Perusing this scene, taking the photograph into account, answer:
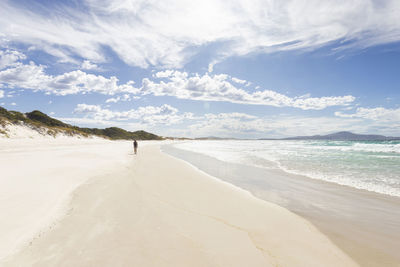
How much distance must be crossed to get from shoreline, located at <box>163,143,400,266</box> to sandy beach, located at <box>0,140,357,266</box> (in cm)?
50

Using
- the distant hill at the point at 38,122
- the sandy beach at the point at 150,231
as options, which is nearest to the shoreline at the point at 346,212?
the sandy beach at the point at 150,231

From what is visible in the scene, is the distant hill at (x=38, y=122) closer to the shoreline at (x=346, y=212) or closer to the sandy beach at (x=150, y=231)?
the sandy beach at (x=150, y=231)

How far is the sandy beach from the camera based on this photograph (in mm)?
3641

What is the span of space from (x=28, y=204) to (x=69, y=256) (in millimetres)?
3642

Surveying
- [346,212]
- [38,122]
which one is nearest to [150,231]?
[346,212]

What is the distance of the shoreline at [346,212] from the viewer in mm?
4332

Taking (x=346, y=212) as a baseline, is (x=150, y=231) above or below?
above

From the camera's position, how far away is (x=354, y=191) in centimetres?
905

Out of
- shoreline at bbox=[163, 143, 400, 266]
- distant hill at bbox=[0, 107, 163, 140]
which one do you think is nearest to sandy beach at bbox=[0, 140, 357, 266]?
shoreline at bbox=[163, 143, 400, 266]

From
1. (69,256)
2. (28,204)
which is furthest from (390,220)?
(28,204)

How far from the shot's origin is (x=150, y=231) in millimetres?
4645

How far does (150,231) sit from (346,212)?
20.9ft

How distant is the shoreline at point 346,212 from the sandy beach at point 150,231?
19.7 inches

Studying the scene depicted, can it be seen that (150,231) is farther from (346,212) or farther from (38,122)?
(38,122)
